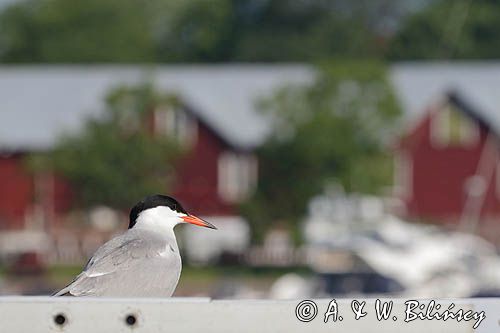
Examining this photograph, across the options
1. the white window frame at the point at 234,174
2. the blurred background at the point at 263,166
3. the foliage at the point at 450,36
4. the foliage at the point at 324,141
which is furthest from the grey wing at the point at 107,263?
the foliage at the point at 450,36

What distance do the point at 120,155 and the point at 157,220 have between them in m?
47.1

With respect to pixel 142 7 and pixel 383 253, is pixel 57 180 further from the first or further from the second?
pixel 142 7

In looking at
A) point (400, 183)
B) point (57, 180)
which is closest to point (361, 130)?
point (400, 183)

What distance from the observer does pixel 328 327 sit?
15.5 ft

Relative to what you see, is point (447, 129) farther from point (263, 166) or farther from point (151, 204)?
point (151, 204)

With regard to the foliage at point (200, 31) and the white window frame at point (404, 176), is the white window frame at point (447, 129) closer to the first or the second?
the white window frame at point (404, 176)

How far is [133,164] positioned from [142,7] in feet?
167

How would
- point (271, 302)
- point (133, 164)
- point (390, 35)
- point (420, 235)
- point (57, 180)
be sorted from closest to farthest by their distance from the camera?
1. point (271, 302)
2. point (420, 235)
3. point (133, 164)
4. point (57, 180)
5. point (390, 35)

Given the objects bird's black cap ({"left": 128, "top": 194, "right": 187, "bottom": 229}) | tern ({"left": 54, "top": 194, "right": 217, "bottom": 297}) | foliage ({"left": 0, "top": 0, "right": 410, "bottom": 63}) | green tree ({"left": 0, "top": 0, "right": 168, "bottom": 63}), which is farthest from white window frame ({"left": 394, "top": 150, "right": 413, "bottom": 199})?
tern ({"left": 54, "top": 194, "right": 217, "bottom": 297})

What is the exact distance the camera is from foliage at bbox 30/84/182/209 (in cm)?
5391

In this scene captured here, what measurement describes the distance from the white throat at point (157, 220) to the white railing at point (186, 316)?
240cm

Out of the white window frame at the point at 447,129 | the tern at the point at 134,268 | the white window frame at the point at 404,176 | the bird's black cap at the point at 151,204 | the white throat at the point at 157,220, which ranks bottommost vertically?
the white window frame at the point at 404,176

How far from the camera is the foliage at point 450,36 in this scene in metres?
86.5

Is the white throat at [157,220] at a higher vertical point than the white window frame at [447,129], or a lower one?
higher
